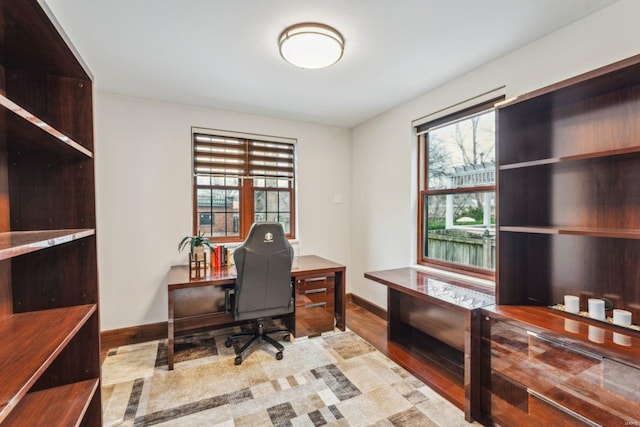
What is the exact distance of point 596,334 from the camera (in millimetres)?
1450

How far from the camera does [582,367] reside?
1.39 metres

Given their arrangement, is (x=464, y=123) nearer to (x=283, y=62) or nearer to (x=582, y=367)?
(x=283, y=62)

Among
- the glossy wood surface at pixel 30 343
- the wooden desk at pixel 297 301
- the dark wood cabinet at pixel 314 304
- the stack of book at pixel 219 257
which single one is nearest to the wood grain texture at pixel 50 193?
the glossy wood surface at pixel 30 343

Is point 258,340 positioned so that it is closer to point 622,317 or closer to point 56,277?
point 56,277

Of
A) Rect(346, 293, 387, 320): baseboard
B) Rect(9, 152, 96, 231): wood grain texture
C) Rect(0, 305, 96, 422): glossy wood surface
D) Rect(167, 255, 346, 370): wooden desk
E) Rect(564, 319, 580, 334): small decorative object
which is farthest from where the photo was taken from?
Rect(346, 293, 387, 320): baseboard

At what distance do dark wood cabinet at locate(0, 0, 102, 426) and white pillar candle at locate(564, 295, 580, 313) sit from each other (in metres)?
2.45

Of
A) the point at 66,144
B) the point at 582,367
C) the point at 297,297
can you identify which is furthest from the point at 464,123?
the point at 66,144

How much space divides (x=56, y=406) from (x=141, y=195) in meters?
2.21

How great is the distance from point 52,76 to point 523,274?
111 inches

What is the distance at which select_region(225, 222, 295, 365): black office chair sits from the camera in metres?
2.39

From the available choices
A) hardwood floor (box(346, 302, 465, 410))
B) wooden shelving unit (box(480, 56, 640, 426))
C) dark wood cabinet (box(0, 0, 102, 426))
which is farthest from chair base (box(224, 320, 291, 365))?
wooden shelving unit (box(480, 56, 640, 426))

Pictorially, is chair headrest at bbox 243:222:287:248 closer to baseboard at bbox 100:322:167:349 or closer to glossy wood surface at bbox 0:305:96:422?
glossy wood surface at bbox 0:305:96:422

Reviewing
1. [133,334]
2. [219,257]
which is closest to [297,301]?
[219,257]

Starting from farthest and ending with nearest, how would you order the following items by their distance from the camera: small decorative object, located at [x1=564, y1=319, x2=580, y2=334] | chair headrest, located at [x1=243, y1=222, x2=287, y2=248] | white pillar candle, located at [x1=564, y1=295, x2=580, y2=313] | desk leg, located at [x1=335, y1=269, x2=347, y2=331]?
desk leg, located at [x1=335, y1=269, x2=347, y2=331] < chair headrest, located at [x1=243, y1=222, x2=287, y2=248] < white pillar candle, located at [x1=564, y1=295, x2=580, y2=313] < small decorative object, located at [x1=564, y1=319, x2=580, y2=334]
